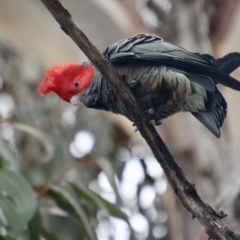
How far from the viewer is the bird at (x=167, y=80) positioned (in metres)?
2.39

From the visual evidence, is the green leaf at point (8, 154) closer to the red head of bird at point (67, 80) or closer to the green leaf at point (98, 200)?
the green leaf at point (98, 200)

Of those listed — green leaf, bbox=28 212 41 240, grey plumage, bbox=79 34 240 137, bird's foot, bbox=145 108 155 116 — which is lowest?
green leaf, bbox=28 212 41 240

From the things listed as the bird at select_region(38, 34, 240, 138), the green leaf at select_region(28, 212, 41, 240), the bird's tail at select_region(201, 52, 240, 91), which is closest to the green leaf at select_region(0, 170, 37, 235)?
the green leaf at select_region(28, 212, 41, 240)

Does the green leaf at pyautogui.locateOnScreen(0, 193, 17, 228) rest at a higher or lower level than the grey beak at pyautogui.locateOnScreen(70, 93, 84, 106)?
lower

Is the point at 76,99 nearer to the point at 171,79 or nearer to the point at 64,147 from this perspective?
→ the point at 171,79

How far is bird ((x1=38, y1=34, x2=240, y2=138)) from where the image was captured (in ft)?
7.85

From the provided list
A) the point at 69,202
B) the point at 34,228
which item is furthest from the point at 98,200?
the point at 34,228

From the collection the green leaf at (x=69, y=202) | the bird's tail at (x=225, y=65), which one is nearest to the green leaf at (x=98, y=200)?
the green leaf at (x=69, y=202)

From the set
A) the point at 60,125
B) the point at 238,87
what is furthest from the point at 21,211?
the point at 60,125

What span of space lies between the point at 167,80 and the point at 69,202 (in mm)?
1160

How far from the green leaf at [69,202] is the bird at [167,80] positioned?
83cm

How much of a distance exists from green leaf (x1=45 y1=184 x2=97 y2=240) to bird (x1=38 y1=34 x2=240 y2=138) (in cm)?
83

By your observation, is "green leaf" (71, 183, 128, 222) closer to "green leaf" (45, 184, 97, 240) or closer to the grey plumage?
"green leaf" (45, 184, 97, 240)

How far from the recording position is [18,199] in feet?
9.88
